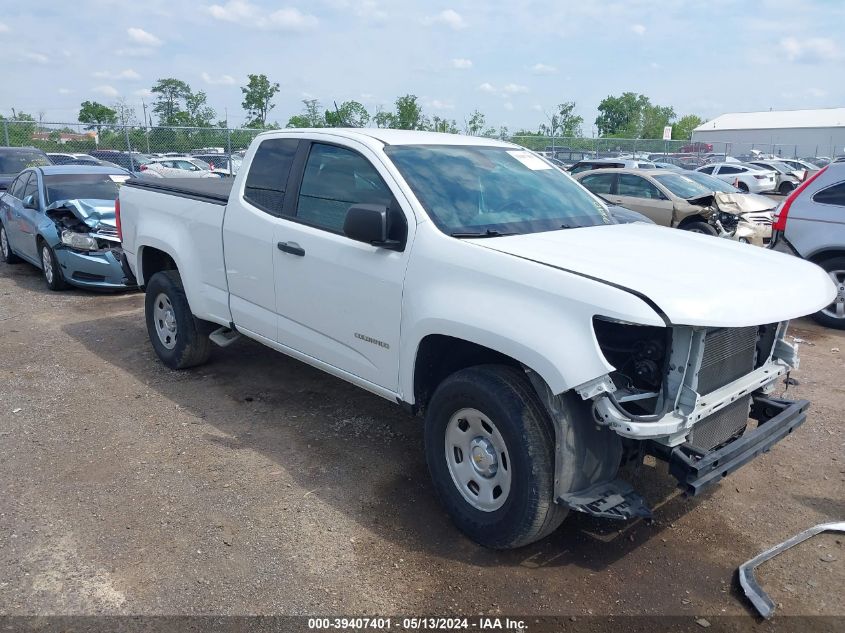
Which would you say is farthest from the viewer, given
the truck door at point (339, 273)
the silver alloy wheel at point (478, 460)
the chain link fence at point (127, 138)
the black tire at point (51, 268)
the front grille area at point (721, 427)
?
the chain link fence at point (127, 138)

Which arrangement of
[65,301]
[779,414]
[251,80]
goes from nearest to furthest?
[779,414] < [65,301] < [251,80]

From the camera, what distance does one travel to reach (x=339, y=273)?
4168mm

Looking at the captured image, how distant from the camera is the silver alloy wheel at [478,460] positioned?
343cm

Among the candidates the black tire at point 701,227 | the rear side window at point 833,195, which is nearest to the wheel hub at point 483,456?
the rear side window at point 833,195

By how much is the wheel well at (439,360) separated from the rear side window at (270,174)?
1.64 metres

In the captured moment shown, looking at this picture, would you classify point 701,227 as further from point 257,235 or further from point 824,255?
point 257,235

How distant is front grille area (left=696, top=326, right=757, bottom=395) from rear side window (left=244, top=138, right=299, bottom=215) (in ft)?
9.40

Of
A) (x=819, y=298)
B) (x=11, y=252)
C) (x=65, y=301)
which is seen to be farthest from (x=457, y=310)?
(x=11, y=252)

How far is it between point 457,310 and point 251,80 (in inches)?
1828

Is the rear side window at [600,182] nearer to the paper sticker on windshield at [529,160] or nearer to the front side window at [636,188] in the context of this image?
the front side window at [636,188]

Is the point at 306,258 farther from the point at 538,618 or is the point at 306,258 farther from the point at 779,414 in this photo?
the point at 779,414

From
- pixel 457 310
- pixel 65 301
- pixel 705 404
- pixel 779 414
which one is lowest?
pixel 65 301

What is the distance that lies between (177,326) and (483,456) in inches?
136

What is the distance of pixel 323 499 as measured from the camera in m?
4.08
